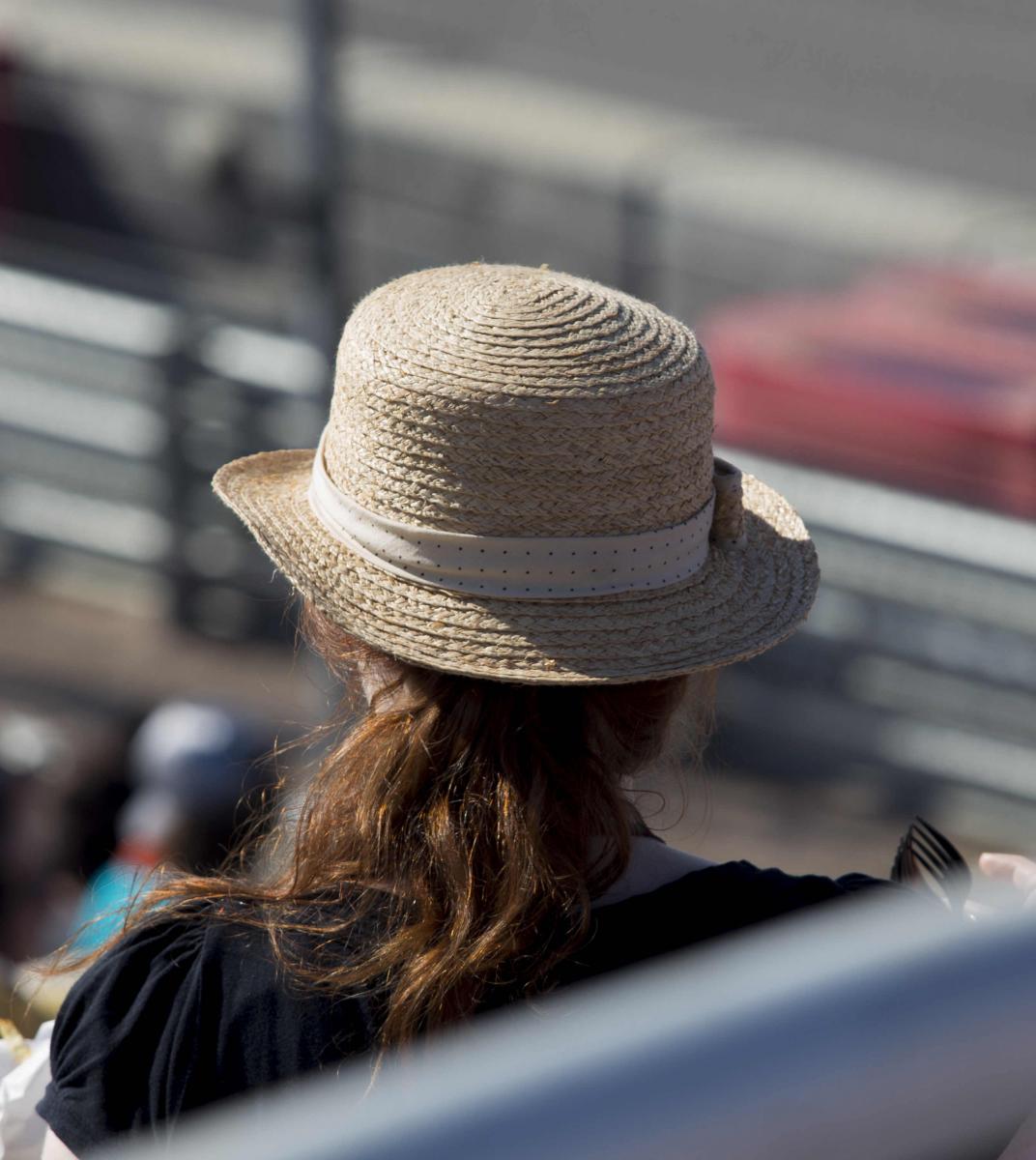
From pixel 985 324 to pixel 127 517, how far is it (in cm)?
344

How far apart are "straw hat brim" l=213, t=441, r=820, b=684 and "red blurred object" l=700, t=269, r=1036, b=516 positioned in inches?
151

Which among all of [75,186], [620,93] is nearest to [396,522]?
[75,186]

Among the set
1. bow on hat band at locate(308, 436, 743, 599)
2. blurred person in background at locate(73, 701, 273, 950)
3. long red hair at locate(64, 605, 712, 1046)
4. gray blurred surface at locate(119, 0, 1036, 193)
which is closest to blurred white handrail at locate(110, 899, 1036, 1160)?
long red hair at locate(64, 605, 712, 1046)

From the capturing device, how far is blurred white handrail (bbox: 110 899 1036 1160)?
47 cm

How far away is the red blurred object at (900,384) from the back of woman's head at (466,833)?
414 centimetres

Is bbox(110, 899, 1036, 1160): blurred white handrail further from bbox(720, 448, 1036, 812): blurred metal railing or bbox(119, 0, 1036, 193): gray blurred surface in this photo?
bbox(119, 0, 1036, 193): gray blurred surface

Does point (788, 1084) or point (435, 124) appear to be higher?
point (788, 1084)

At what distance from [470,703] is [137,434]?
14.8 ft

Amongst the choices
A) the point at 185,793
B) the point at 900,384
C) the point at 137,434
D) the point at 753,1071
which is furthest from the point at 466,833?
the point at 900,384

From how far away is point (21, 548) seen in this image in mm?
6059

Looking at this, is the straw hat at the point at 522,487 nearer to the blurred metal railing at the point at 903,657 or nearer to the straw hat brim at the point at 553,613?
the straw hat brim at the point at 553,613

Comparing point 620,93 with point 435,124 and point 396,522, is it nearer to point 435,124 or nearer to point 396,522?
point 435,124

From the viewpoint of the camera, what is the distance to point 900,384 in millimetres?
5922

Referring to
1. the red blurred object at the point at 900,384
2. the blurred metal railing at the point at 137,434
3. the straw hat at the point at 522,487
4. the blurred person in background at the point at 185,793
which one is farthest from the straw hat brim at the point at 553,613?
the red blurred object at the point at 900,384
